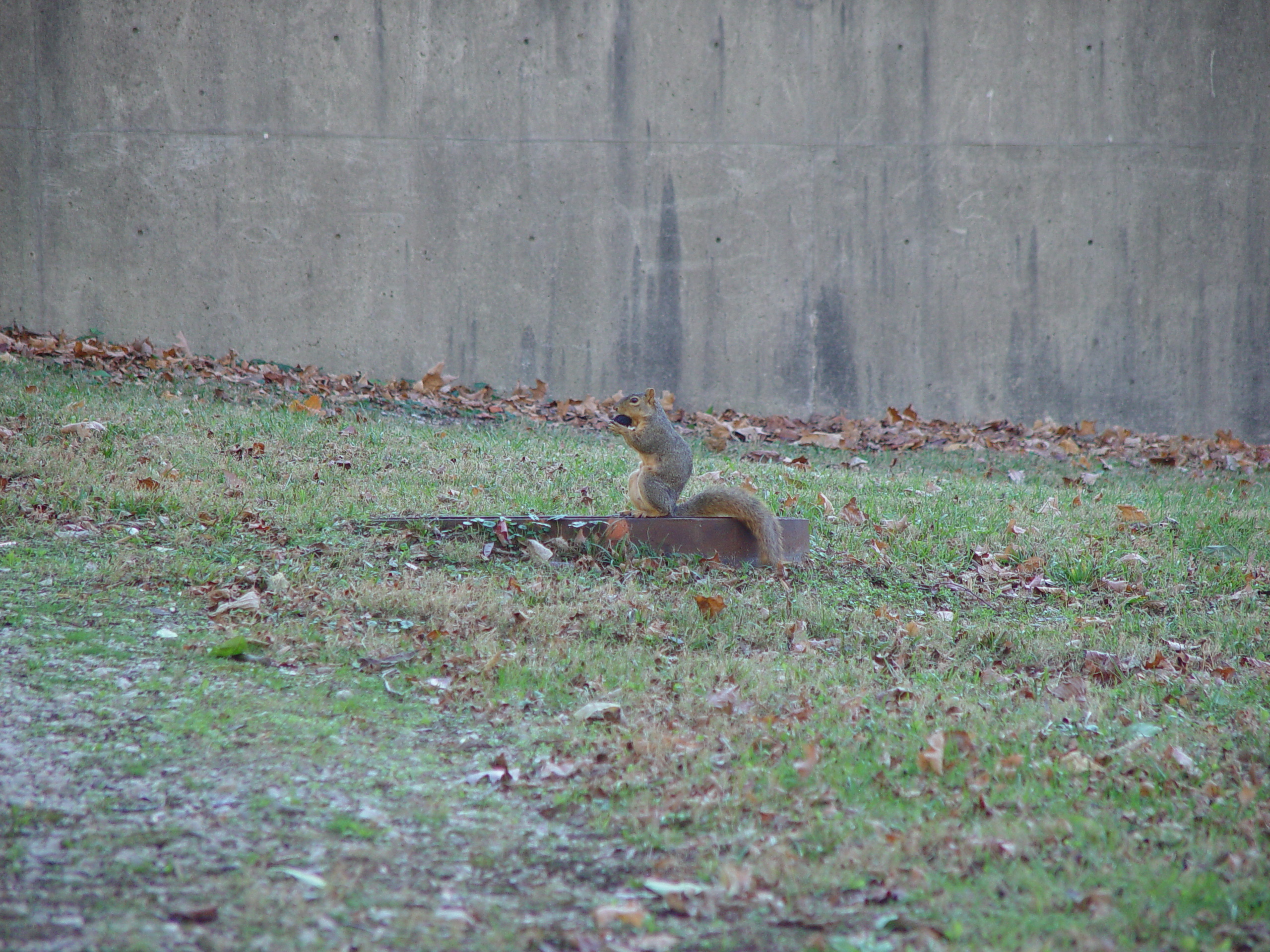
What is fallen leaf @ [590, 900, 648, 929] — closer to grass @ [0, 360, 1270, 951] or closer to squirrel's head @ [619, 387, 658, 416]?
grass @ [0, 360, 1270, 951]

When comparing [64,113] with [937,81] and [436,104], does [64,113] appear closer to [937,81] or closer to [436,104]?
[436,104]

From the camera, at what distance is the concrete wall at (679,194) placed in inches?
438

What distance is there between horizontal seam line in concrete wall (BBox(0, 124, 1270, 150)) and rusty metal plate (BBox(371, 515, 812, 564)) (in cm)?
645

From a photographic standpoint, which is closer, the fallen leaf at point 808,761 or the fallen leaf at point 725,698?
the fallen leaf at point 808,761

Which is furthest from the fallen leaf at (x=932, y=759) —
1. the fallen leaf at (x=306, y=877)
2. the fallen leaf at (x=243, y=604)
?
the fallen leaf at (x=243, y=604)

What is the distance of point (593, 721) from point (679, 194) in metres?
8.49

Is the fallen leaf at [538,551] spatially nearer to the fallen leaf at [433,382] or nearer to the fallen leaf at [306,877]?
the fallen leaf at [306,877]

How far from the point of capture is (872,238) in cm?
1178

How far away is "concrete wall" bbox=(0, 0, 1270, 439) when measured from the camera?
36.5 ft

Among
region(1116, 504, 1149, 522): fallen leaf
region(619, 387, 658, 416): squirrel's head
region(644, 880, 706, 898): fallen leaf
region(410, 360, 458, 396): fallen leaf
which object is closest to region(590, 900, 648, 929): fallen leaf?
region(644, 880, 706, 898): fallen leaf

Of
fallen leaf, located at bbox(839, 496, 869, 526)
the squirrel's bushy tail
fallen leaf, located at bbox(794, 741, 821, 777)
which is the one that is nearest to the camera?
fallen leaf, located at bbox(794, 741, 821, 777)

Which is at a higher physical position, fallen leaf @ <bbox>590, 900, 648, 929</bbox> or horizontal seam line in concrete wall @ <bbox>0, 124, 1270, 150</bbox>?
horizontal seam line in concrete wall @ <bbox>0, 124, 1270, 150</bbox>

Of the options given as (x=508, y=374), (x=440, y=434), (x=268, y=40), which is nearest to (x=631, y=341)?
(x=508, y=374)

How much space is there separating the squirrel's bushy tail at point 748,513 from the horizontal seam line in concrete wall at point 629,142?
6.43 meters
